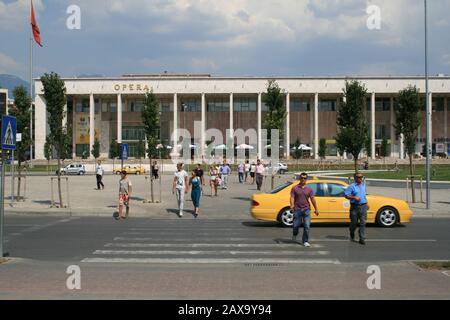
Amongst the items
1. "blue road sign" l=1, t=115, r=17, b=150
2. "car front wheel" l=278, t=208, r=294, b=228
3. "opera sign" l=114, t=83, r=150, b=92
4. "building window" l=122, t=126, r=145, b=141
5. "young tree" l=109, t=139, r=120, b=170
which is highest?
"opera sign" l=114, t=83, r=150, b=92

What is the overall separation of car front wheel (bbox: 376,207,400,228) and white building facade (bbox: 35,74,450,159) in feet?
261

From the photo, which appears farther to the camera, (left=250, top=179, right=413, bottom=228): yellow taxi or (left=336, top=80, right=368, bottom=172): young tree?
(left=336, top=80, right=368, bottom=172): young tree

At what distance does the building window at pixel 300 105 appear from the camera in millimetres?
101500

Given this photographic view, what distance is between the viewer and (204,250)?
12.2m

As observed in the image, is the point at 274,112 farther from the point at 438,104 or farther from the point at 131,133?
the point at 438,104

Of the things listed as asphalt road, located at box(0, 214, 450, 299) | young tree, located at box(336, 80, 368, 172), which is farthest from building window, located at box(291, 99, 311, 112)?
asphalt road, located at box(0, 214, 450, 299)

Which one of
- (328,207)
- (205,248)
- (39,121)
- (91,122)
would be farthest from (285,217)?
(39,121)

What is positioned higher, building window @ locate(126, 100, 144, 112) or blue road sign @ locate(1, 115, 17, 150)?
building window @ locate(126, 100, 144, 112)

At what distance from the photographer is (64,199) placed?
2594cm

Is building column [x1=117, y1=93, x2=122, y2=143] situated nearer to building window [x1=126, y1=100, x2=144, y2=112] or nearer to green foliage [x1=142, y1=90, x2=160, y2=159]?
building window [x1=126, y1=100, x2=144, y2=112]

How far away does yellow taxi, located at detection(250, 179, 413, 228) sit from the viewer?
54.0ft
